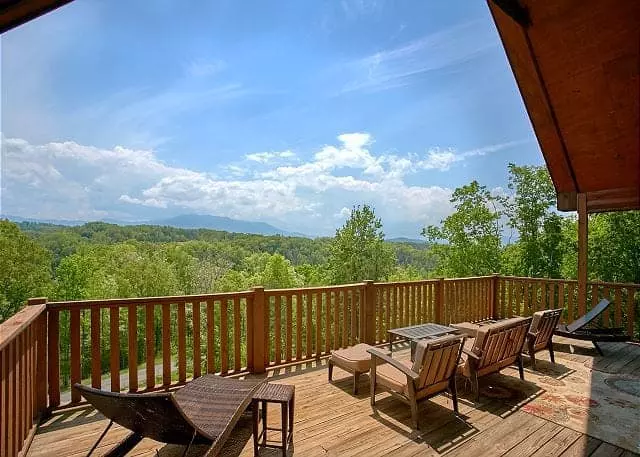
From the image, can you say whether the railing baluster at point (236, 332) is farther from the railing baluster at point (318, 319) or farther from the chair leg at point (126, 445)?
the chair leg at point (126, 445)

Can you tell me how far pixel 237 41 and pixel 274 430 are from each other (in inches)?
495

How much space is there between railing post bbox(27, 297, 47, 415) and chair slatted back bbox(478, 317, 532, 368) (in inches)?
170

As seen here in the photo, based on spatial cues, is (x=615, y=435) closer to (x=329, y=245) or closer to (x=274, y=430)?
→ (x=274, y=430)

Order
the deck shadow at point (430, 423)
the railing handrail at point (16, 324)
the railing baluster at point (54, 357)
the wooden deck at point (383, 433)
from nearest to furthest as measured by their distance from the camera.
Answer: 1. the railing handrail at point (16, 324)
2. the wooden deck at point (383, 433)
3. the deck shadow at point (430, 423)
4. the railing baluster at point (54, 357)

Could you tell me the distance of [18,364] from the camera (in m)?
2.54

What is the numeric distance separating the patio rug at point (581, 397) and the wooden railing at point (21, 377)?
423 cm

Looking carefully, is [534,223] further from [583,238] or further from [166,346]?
[166,346]

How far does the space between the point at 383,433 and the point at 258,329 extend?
1928mm

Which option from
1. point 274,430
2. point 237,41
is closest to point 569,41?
point 274,430

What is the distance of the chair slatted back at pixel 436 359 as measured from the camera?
308 cm

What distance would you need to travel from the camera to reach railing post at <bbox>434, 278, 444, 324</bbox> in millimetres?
6375

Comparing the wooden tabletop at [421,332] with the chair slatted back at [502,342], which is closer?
the chair slatted back at [502,342]

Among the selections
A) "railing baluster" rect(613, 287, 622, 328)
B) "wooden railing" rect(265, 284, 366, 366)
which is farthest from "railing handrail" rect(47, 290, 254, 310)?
"railing baluster" rect(613, 287, 622, 328)

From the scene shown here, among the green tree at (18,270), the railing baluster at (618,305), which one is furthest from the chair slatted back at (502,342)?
the green tree at (18,270)
